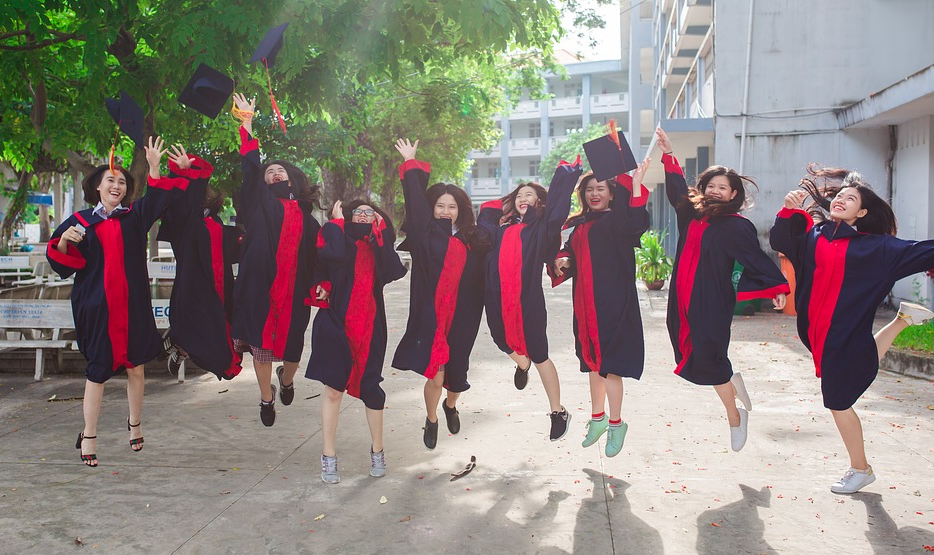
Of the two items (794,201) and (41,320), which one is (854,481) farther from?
(41,320)

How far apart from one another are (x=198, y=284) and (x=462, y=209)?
1.80 metres

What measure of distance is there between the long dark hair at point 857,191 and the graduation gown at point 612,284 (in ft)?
3.30

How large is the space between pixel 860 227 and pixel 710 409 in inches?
102

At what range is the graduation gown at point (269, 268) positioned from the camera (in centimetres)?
555

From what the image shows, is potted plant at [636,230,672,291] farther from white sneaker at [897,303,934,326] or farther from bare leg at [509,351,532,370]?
white sneaker at [897,303,934,326]

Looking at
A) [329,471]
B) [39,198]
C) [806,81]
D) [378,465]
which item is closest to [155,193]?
[329,471]

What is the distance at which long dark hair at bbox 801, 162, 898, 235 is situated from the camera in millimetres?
4793

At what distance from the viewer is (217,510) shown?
453cm

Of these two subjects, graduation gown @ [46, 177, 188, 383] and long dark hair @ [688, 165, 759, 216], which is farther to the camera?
graduation gown @ [46, 177, 188, 383]

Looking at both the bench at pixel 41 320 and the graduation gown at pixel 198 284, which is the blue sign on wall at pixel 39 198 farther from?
the graduation gown at pixel 198 284

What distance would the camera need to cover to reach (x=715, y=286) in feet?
16.8

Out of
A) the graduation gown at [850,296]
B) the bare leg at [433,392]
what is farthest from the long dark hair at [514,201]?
the graduation gown at [850,296]

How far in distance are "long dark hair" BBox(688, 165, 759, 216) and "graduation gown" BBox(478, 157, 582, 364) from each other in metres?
0.73

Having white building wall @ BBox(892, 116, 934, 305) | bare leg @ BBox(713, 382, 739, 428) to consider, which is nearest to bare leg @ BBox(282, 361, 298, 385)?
bare leg @ BBox(713, 382, 739, 428)
